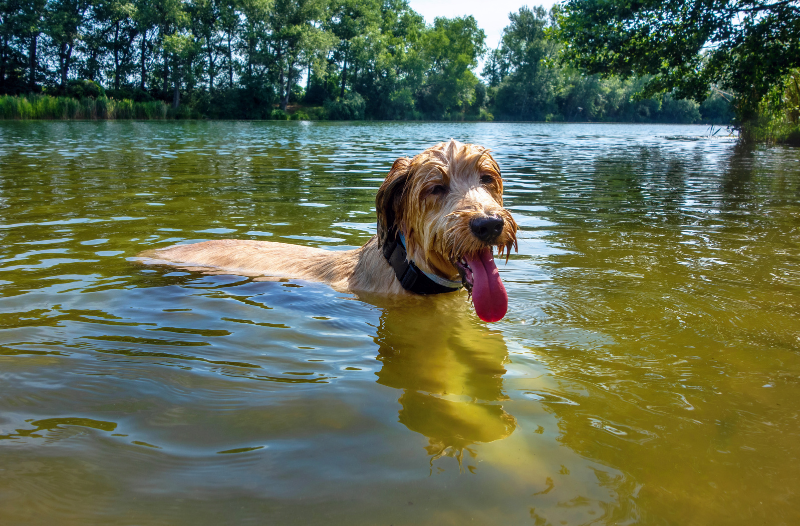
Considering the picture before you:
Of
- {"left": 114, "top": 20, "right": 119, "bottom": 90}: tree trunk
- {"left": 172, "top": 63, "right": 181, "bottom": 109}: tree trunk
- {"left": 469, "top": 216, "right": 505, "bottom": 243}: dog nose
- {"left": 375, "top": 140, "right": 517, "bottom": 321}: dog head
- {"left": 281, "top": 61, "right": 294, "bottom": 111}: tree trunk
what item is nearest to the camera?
{"left": 469, "top": 216, "right": 505, "bottom": 243}: dog nose

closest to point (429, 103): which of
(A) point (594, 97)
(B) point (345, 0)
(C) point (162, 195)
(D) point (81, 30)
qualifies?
(B) point (345, 0)

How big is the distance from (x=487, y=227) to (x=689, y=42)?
2396cm

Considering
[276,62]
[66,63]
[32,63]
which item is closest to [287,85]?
[276,62]

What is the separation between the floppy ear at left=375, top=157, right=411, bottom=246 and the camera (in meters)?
4.94

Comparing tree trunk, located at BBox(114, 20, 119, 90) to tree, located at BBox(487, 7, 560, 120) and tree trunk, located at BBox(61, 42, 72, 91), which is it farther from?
tree, located at BBox(487, 7, 560, 120)

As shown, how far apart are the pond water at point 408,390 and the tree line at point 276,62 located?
5547 centimetres

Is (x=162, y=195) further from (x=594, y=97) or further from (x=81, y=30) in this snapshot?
(x=594, y=97)

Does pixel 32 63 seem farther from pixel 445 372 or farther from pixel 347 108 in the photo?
pixel 445 372

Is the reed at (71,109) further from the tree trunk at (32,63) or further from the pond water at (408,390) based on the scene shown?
the pond water at (408,390)

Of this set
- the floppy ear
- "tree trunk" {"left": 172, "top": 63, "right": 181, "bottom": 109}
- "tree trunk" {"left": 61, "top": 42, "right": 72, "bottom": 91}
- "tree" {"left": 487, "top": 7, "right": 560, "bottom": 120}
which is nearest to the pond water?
the floppy ear

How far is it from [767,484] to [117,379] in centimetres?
381

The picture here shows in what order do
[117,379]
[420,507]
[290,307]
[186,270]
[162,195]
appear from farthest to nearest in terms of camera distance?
[162,195]
[186,270]
[290,307]
[117,379]
[420,507]

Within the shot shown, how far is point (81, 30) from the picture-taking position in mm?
78500

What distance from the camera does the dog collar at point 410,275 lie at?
518 centimetres
